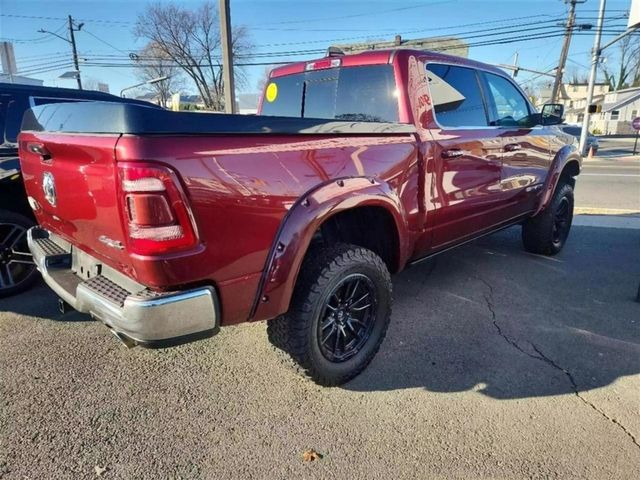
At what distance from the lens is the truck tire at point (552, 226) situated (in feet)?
16.3

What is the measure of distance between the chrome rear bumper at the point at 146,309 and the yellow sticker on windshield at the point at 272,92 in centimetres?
241

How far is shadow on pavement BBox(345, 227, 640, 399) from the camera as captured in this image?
9.06 feet

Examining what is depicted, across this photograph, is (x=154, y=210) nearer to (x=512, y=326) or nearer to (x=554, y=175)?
(x=512, y=326)

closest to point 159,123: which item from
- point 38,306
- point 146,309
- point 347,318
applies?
point 146,309

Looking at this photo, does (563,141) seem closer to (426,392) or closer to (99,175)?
(426,392)

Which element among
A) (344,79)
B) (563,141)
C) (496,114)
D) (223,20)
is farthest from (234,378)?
(223,20)

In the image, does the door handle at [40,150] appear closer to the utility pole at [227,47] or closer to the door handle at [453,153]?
the door handle at [453,153]

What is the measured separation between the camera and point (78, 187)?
2094mm

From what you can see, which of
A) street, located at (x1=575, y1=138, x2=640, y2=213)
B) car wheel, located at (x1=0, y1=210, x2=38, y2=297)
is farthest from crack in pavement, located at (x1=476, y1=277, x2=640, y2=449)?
street, located at (x1=575, y1=138, x2=640, y2=213)

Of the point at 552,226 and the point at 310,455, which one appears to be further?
the point at 552,226

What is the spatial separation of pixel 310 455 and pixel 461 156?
2320 millimetres

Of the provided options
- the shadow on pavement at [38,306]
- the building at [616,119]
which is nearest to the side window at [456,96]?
the shadow on pavement at [38,306]

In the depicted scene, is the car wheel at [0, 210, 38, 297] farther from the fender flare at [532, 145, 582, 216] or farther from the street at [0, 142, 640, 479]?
the fender flare at [532, 145, 582, 216]

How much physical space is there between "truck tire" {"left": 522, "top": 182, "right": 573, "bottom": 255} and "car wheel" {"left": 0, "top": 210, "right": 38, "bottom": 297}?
5050 millimetres
